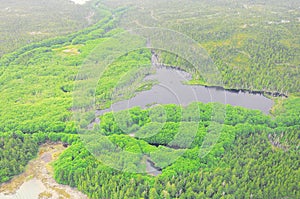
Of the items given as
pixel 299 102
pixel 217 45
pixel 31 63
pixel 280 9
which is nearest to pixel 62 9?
pixel 31 63

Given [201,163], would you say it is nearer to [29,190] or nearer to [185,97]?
[185,97]

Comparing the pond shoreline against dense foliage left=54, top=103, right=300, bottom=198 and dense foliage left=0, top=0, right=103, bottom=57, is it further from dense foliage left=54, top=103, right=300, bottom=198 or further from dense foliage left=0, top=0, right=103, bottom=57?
dense foliage left=0, top=0, right=103, bottom=57

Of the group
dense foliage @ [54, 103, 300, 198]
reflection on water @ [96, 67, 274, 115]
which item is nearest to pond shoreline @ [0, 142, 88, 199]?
dense foliage @ [54, 103, 300, 198]

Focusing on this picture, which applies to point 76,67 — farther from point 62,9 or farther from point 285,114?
point 62,9

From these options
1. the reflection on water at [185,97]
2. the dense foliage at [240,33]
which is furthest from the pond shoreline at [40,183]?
the dense foliage at [240,33]

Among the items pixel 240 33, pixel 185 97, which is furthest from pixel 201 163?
→ pixel 240 33
